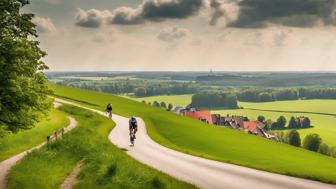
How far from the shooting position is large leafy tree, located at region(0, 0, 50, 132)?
2788 centimetres

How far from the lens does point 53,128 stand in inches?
1901

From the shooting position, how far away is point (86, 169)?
83.1 ft

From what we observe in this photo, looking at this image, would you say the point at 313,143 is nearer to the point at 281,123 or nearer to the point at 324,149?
the point at 324,149

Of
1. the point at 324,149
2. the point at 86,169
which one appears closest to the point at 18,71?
the point at 86,169

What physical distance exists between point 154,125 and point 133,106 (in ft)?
98.2


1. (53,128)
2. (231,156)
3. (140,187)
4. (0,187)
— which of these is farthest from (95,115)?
(140,187)

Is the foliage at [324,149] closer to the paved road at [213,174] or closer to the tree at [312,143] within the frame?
the tree at [312,143]

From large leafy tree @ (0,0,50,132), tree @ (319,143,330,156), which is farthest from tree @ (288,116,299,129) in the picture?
large leafy tree @ (0,0,50,132)

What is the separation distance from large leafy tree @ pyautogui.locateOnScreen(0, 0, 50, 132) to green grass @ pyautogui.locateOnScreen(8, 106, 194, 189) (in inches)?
115

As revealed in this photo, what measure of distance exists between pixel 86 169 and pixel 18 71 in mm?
8240

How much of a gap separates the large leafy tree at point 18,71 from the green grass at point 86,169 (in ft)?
9.62

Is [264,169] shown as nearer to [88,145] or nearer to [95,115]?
[88,145]

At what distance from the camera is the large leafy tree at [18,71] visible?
27875 millimetres

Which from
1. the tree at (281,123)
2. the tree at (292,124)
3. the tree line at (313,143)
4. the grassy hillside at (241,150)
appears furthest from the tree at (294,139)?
the grassy hillside at (241,150)
